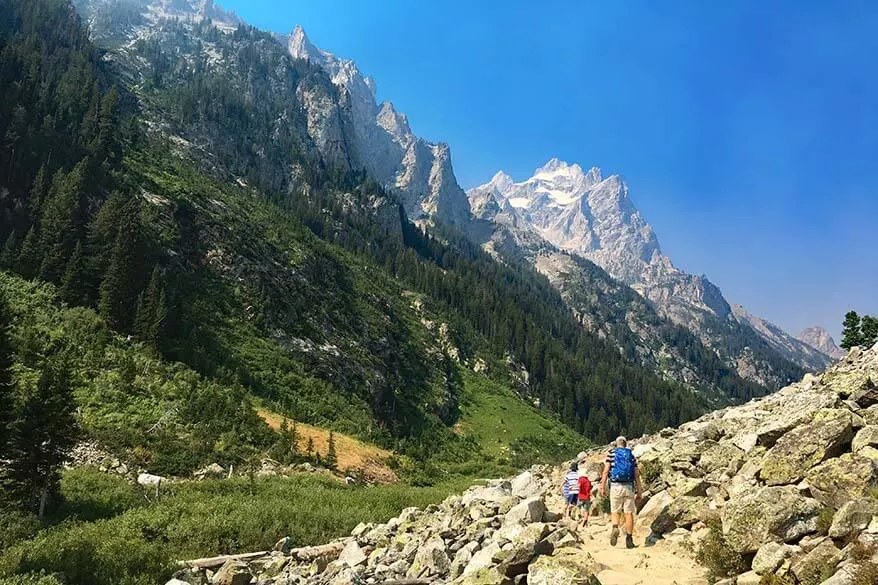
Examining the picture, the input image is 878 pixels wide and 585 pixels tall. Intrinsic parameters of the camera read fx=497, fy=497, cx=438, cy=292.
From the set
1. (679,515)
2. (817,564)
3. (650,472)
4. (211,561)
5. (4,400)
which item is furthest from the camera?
(4,400)

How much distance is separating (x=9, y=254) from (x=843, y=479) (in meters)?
57.5

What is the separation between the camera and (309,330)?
62.2m

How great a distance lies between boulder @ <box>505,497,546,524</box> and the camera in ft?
41.9

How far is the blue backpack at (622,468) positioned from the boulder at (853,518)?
15.2 ft

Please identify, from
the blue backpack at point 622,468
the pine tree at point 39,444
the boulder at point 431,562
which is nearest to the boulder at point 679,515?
the blue backpack at point 622,468

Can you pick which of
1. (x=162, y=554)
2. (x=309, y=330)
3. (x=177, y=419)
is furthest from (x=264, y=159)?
(x=162, y=554)

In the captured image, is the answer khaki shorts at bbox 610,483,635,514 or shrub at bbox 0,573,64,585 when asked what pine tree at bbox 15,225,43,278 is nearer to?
shrub at bbox 0,573,64,585

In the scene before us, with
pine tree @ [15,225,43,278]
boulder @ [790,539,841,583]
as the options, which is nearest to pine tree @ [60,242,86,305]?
pine tree @ [15,225,43,278]

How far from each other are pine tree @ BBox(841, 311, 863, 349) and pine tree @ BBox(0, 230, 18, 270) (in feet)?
362

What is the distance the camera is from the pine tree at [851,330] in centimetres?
7988

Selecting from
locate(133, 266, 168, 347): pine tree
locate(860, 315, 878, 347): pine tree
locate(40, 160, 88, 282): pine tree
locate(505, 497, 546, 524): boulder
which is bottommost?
locate(505, 497, 546, 524): boulder

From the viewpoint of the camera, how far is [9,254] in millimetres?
43844

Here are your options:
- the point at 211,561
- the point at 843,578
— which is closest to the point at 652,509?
the point at 843,578

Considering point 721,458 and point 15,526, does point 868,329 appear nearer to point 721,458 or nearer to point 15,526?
point 721,458
